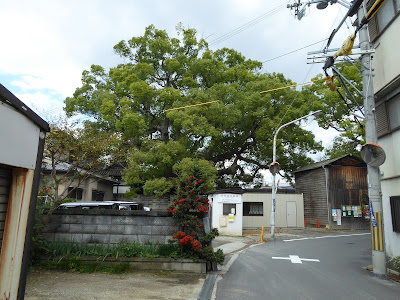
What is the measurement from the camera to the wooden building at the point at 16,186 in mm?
3459

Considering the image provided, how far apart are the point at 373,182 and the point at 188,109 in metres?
13.3

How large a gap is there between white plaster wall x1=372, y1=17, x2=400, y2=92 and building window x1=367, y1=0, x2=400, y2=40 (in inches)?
11.3

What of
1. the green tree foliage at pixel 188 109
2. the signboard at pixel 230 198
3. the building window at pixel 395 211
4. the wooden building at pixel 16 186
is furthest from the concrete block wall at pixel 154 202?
the wooden building at pixel 16 186

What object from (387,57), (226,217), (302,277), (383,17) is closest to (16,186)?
(302,277)

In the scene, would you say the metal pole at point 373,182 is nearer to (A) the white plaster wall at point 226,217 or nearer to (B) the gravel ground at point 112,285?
(B) the gravel ground at point 112,285

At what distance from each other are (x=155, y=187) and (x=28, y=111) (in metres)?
16.0

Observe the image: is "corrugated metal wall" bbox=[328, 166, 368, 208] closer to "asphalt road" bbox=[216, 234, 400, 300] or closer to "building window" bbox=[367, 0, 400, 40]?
"asphalt road" bbox=[216, 234, 400, 300]

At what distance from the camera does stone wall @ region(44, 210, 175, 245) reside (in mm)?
8125

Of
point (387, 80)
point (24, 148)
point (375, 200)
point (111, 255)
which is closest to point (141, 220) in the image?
point (111, 255)

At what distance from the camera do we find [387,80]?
9.04 m

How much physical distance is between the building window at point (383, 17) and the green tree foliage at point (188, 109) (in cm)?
1065

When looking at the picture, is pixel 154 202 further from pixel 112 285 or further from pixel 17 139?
pixel 17 139

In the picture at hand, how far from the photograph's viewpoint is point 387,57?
9.05 m

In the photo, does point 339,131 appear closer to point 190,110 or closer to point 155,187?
point 190,110
